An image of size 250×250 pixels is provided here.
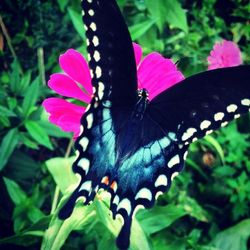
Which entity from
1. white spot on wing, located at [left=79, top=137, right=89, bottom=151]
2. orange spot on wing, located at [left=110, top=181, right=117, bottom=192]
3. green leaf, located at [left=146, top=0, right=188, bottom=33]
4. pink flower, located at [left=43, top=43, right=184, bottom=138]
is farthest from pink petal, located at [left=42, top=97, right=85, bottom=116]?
green leaf, located at [left=146, top=0, right=188, bottom=33]

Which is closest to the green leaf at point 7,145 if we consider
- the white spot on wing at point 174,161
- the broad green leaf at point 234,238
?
the white spot on wing at point 174,161

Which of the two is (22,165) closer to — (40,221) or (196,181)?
(40,221)

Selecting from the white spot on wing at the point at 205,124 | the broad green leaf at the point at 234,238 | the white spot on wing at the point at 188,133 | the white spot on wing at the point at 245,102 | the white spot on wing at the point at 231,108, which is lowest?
the broad green leaf at the point at 234,238

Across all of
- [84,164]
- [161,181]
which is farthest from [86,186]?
[161,181]

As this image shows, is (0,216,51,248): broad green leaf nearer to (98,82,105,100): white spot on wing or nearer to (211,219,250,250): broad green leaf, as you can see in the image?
(98,82,105,100): white spot on wing

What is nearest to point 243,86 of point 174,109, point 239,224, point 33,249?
point 174,109

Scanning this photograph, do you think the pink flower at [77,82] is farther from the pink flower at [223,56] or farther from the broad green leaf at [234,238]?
the broad green leaf at [234,238]

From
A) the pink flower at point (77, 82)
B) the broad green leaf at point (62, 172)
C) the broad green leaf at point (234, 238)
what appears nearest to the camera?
the pink flower at point (77, 82)
